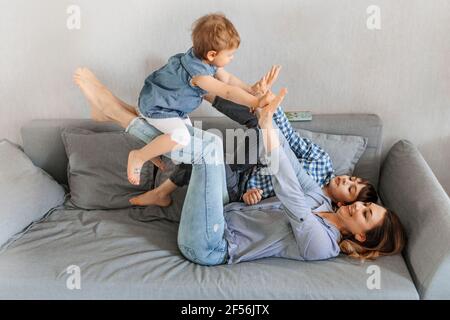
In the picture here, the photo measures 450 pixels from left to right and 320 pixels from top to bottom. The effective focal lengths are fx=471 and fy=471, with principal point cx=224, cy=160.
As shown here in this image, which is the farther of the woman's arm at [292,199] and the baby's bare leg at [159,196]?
the baby's bare leg at [159,196]

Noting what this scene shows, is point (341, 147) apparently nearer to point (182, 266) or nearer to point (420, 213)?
point (420, 213)

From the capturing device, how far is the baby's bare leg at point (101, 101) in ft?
5.90

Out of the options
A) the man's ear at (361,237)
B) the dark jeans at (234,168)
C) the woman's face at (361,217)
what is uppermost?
the dark jeans at (234,168)

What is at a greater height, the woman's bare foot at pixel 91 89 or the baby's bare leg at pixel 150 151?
the woman's bare foot at pixel 91 89

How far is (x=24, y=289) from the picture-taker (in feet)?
5.35

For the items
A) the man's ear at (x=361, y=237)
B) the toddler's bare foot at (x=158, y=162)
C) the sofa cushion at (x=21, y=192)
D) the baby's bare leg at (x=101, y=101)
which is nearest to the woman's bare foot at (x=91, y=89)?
the baby's bare leg at (x=101, y=101)

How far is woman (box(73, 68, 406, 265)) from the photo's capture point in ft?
5.36

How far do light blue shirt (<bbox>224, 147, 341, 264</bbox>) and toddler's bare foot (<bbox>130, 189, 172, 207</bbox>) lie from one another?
28 centimetres

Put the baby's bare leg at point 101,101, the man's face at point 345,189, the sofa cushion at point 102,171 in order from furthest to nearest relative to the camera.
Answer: the sofa cushion at point 102,171, the man's face at point 345,189, the baby's bare leg at point 101,101

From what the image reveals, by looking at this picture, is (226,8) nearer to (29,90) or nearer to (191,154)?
(191,154)

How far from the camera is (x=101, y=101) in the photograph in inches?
72.4

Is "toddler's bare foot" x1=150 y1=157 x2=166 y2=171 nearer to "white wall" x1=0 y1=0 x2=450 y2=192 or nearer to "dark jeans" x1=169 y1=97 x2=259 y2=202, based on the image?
"dark jeans" x1=169 y1=97 x2=259 y2=202

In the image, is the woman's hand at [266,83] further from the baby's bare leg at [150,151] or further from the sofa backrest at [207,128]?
the sofa backrest at [207,128]

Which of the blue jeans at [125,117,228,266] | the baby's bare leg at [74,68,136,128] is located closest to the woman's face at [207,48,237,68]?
the blue jeans at [125,117,228,266]
